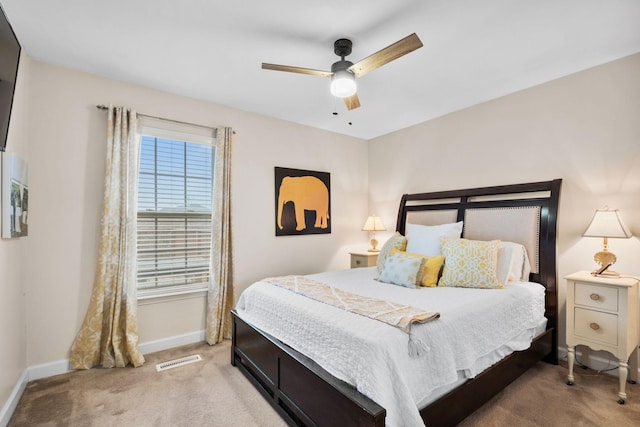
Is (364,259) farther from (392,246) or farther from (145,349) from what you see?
(145,349)

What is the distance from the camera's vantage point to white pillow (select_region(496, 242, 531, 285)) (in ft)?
8.87

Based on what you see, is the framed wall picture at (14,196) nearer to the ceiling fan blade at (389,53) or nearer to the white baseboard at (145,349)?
the white baseboard at (145,349)

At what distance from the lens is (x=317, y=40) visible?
224 cm

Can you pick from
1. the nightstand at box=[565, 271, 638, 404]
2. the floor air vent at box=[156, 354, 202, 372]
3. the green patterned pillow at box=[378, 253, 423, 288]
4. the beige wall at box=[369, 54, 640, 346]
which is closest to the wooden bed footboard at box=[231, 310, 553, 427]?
the nightstand at box=[565, 271, 638, 404]

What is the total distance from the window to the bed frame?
0.91 metres

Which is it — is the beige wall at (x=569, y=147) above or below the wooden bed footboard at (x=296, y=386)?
above

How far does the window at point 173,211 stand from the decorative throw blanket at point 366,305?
3.72 ft

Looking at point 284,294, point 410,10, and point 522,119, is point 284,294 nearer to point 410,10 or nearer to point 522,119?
point 410,10

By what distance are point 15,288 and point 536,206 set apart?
433 cm

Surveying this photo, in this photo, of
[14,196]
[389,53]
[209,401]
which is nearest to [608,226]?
[389,53]

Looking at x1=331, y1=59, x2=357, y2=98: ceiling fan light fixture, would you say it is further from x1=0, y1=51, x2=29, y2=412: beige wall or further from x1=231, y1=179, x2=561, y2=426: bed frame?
x1=0, y1=51, x2=29, y2=412: beige wall

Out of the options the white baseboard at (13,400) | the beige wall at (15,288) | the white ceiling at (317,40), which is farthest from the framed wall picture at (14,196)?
the white baseboard at (13,400)

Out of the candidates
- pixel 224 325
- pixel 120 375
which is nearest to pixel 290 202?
pixel 224 325

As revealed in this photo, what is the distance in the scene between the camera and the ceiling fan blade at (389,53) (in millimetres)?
1784
